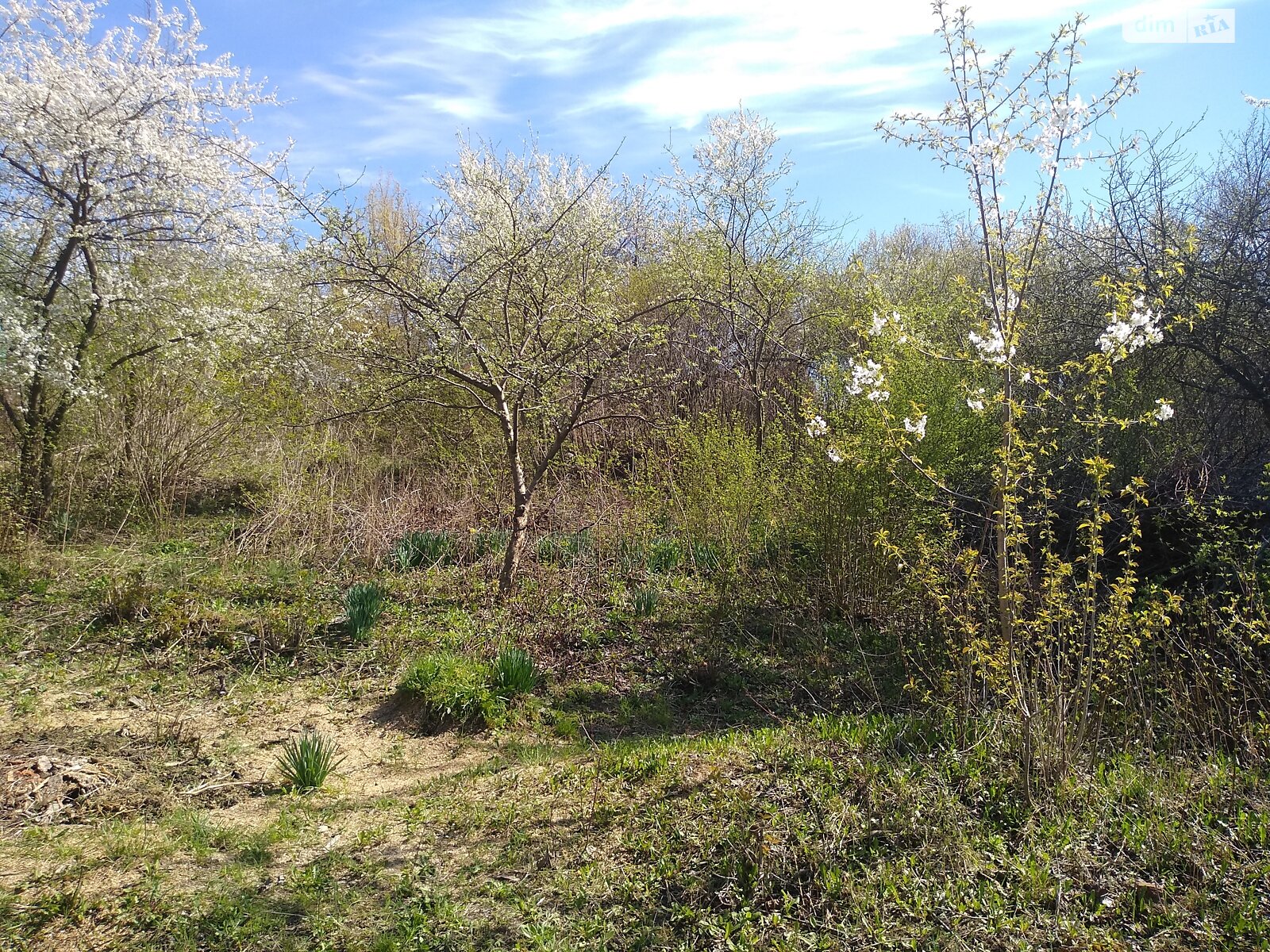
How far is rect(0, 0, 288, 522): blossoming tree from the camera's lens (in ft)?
23.0

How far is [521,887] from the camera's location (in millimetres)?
2896

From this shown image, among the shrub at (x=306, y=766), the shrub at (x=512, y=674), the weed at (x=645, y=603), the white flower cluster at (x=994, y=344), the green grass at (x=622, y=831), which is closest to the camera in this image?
the green grass at (x=622, y=831)

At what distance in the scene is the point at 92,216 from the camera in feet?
24.7

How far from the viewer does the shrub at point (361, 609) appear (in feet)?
18.0

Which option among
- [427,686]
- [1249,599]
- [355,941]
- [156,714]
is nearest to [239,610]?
[156,714]

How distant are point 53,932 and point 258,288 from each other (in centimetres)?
842

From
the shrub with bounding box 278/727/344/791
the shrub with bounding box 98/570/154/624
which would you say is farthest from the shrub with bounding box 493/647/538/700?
the shrub with bounding box 98/570/154/624

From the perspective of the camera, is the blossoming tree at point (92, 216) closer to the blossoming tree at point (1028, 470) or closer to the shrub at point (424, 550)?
the shrub at point (424, 550)

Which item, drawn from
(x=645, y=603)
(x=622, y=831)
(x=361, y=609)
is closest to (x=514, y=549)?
(x=645, y=603)

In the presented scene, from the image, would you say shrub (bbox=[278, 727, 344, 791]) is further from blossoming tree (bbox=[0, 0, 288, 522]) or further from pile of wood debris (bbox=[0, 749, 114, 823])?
blossoming tree (bbox=[0, 0, 288, 522])

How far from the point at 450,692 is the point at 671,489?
4140 mm

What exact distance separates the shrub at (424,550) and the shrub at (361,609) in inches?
45.0

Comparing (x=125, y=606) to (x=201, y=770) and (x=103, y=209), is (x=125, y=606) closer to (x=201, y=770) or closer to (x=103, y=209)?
(x=201, y=770)

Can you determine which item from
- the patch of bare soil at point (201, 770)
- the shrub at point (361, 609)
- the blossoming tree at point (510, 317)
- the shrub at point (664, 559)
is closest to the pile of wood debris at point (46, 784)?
the patch of bare soil at point (201, 770)
